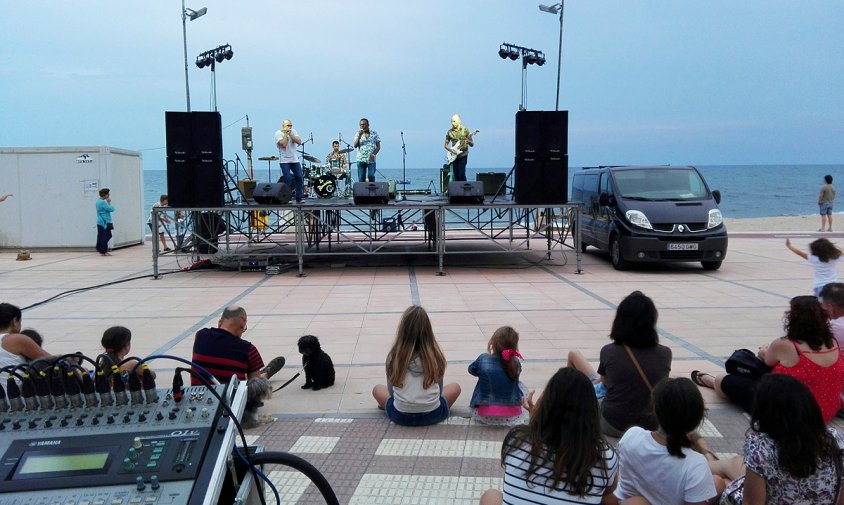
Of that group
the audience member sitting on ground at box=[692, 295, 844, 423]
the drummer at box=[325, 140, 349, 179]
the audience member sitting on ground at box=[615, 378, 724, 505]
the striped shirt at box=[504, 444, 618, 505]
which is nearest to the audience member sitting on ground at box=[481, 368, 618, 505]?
the striped shirt at box=[504, 444, 618, 505]

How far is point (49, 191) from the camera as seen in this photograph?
1809cm

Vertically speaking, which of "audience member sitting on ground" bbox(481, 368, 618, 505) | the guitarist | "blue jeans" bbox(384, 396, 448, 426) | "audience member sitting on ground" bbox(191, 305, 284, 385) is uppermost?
the guitarist

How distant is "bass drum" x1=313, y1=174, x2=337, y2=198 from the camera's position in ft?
64.7

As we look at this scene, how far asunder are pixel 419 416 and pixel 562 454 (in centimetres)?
254

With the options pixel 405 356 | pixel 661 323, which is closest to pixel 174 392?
pixel 405 356

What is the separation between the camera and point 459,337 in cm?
829

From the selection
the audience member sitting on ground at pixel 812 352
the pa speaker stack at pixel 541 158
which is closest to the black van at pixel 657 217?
the pa speaker stack at pixel 541 158

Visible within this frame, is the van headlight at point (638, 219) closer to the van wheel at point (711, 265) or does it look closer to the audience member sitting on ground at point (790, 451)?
the van wheel at point (711, 265)

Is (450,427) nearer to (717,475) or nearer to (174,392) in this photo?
(717,475)

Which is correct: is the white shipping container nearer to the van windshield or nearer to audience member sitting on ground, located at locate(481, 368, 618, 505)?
the van windshield

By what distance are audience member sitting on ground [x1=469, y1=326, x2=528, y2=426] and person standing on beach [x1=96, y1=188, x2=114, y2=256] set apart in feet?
45.8

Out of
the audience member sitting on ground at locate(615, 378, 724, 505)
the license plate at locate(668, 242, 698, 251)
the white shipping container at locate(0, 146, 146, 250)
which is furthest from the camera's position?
A: the white shipping container at locate(0, 146, 146, 250)

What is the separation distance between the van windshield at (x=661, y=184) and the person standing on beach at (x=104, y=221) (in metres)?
11.4

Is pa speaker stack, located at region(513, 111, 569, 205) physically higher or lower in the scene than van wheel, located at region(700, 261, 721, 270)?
higher
